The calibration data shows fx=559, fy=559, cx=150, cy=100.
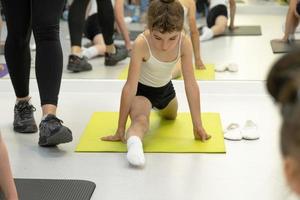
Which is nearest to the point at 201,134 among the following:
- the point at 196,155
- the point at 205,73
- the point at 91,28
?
the point at 196,155

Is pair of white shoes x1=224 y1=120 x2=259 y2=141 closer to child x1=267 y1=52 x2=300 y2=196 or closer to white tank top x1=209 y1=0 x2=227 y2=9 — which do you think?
white tank top x1=209 y1=0 x2=227 y2=9

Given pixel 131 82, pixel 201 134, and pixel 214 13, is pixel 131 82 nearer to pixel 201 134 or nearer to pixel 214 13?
pixel 201 134

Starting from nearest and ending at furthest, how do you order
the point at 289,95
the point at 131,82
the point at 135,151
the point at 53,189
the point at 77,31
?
1. the point at 289,95
2. the point at 53,189
3. the point at 135,151
4. the point at 131,82
5. the point at 77,31

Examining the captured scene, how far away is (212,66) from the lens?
90.7 inches

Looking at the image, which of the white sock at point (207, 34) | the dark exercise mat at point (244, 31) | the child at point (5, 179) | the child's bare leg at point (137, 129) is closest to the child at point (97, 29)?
the white sock at point (207, 34)

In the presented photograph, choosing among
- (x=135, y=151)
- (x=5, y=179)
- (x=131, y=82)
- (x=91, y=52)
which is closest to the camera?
(x=5, y=179)

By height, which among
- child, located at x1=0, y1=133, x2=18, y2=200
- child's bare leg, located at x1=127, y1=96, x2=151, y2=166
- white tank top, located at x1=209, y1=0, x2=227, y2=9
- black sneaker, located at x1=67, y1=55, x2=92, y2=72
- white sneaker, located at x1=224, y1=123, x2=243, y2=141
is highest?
child, located at x1=0, y1=133, x2=18, y2=200

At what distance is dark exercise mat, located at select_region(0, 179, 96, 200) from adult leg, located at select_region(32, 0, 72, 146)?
19 centimetres

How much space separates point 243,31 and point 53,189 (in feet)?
4.35

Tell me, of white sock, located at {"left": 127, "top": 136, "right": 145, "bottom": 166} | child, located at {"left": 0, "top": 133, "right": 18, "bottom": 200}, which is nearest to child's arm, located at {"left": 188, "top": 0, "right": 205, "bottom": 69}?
white sock, located at {"left": 127, "top": 136, "right": 145, "bottom": 166}

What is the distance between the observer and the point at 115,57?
7.84ft

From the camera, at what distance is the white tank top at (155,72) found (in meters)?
1.77

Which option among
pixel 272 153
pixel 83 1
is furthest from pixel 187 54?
pixel 83 1

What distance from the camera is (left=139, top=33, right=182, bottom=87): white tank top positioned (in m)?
1.77
